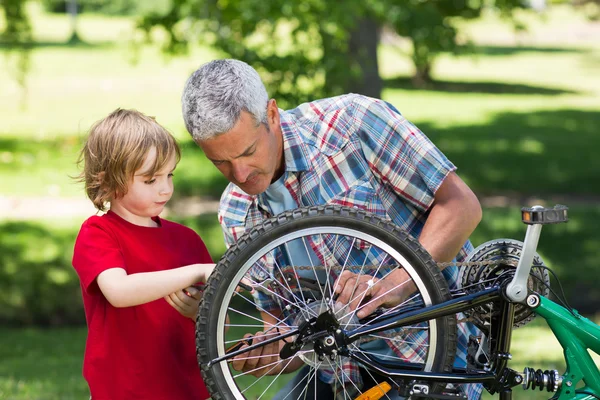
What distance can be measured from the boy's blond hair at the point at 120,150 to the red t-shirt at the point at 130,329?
111 millimetres

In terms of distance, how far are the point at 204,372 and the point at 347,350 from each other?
1.26 feet

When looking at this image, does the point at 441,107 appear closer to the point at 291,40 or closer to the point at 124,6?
the point at 124,6

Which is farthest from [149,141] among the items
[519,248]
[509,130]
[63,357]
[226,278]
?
[509,130]

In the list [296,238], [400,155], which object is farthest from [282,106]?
[296,238]

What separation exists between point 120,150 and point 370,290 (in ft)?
2.79

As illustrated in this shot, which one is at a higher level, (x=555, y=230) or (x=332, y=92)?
(x=332, y=92)

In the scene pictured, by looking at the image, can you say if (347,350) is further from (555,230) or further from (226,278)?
(555,230)

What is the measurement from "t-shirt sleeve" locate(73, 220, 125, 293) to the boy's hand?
0.60ft

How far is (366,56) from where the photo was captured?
35.3 ft

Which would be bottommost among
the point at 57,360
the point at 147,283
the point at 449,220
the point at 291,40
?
the point at 57,360

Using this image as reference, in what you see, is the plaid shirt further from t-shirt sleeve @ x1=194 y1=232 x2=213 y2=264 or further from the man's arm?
t-shirt sleeve @ x1=194 y1=232 x2=213 y2=264

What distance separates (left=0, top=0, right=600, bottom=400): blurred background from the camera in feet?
26.2

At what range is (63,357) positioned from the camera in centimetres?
699

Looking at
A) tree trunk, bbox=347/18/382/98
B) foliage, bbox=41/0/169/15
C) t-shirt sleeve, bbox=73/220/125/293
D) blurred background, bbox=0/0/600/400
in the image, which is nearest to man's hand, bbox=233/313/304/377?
t-shirt sleeve, bbox=73/220/125/293
